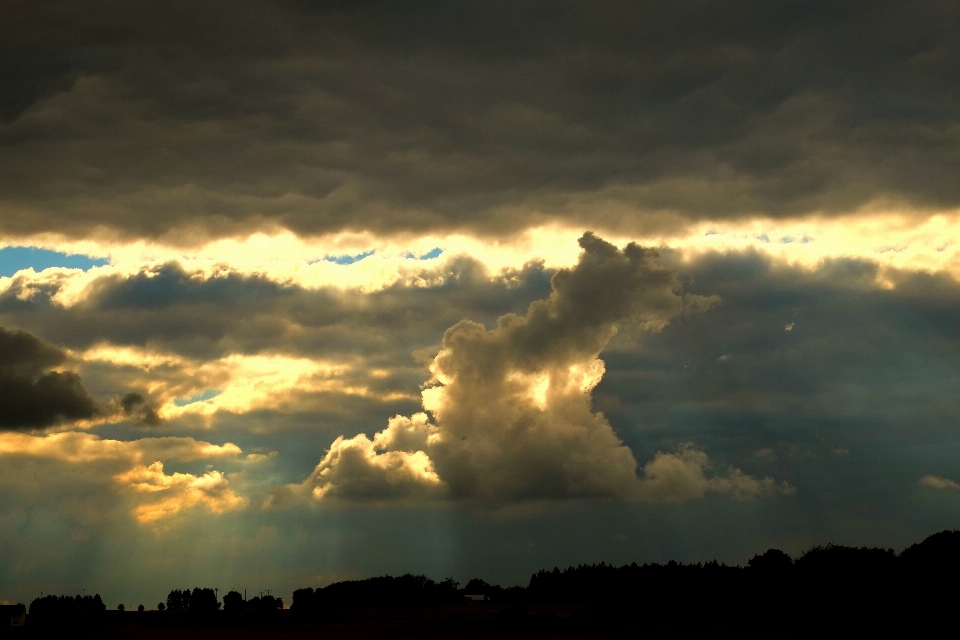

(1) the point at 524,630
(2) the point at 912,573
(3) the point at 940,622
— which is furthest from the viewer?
(1) the point at 524,630

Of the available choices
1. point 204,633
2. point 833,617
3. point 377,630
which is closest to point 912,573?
point 833,617

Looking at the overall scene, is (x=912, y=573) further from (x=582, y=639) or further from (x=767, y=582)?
(x=582, y=639)

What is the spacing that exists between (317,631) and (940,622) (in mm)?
107040

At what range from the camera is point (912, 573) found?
16812cm

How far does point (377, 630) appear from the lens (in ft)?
646

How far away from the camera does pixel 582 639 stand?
156750 mm

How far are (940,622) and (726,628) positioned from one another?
1450 inches

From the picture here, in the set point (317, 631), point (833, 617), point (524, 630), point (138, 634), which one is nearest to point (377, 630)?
point (317, 631)

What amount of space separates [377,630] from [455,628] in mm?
14407

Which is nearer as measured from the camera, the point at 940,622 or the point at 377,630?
the point at 940,622

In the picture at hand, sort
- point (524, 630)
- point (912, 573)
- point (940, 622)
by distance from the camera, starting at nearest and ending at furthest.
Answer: point (940, 622) < point (912, 573) < point (524, 630)

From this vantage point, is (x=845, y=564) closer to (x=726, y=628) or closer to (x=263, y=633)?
(x=726, y=628)

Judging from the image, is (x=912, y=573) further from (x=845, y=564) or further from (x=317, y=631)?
(x=317, y=631)

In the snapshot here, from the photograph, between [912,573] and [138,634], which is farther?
[138,634]
